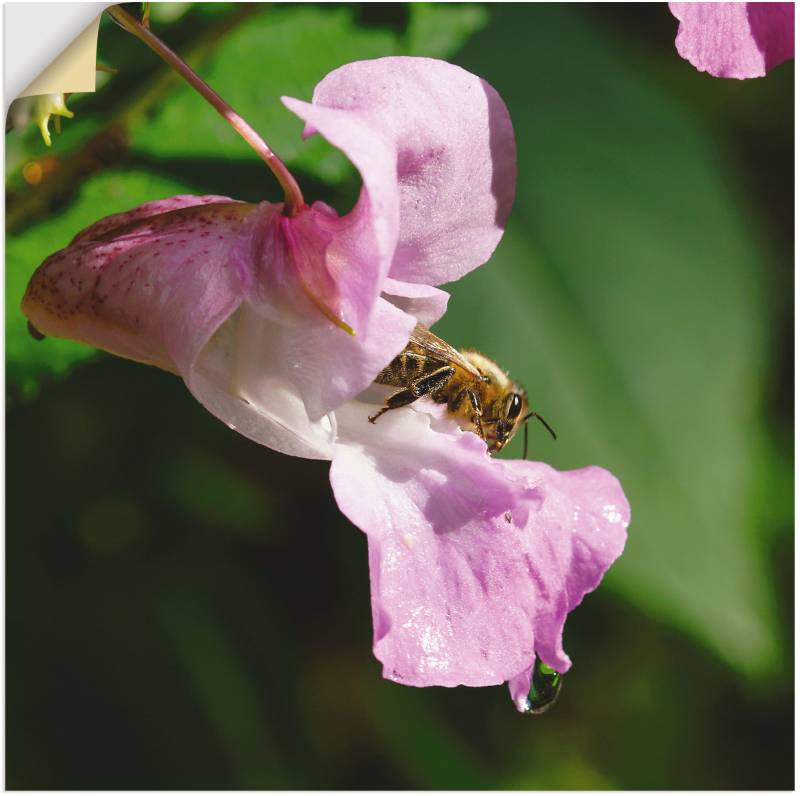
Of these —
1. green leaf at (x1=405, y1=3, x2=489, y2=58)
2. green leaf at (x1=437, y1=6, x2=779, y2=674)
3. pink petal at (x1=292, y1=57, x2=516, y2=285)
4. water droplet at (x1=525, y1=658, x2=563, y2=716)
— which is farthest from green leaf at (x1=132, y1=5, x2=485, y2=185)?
water droplet at (x1=525, y1=658, x2=563, y2=716)

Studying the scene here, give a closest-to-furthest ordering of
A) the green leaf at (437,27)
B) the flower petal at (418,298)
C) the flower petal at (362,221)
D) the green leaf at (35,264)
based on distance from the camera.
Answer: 1. the flower petal at (362,221)
2. the flower petal at (418,298)
3. the green leaf at (35,264)
4. the green leaf at (437,27)

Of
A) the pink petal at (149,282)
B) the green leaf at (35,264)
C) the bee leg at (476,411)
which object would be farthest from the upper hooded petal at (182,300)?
the green leaf at (35,264)

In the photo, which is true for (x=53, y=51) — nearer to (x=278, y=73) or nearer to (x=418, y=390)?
(x=418, y=390)

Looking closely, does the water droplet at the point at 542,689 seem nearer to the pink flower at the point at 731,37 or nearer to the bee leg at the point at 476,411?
the bee leg at the point at 476,411

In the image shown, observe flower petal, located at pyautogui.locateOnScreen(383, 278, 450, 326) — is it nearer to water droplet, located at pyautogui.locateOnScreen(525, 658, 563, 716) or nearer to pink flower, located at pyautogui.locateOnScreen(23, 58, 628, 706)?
pink flower, located at pyautogui.locateOnScreen(23, 58, 628, 706)

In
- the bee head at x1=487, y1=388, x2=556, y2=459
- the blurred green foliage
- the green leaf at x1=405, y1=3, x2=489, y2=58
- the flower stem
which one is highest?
the flower stem

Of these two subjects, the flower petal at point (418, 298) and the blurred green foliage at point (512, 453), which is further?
the blurred green foliage at point (512, 453)

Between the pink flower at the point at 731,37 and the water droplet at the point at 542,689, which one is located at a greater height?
the pink flower at the point at 731,37

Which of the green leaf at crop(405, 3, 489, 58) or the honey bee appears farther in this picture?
the green leaf at crop(405, 3, 489, 58)
